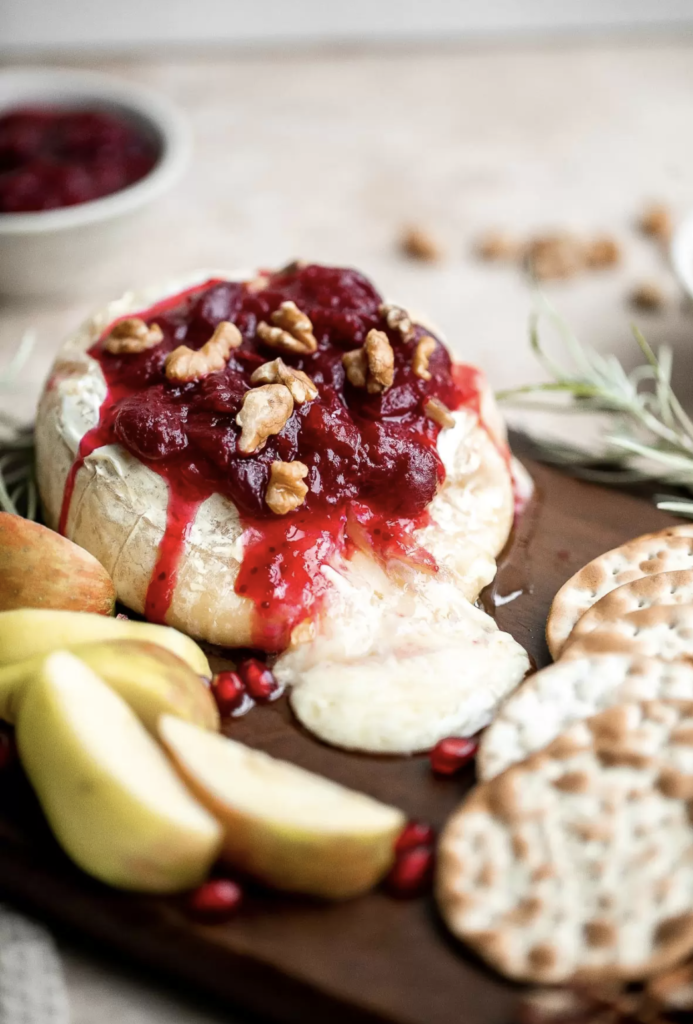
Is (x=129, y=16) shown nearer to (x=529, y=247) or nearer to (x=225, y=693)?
(x=529, y=247)

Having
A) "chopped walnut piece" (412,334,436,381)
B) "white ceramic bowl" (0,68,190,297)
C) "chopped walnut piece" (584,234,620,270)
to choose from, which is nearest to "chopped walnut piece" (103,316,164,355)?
"chopped walnut piece" (412,334,436,381)

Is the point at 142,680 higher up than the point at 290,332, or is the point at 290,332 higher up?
the point at 290,332

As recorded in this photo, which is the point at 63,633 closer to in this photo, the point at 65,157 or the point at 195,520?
the point at 195,520

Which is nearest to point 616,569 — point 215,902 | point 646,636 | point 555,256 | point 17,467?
point 646,636

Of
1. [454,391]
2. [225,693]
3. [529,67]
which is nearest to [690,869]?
[225,693]

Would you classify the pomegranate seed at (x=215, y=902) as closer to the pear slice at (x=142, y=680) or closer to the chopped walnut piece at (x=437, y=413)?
the pear slice at (x=142, y=680)

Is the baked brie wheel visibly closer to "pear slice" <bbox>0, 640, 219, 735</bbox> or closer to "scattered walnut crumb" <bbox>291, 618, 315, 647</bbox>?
"scattered walnut crumb" <bbox>291, 618, 315, 647</bbox>
